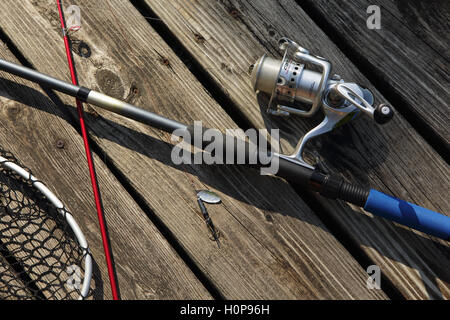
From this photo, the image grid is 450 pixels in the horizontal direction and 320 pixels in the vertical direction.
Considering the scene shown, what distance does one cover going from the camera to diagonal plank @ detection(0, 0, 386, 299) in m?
1.93

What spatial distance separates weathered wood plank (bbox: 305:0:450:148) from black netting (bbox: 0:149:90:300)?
1.78m

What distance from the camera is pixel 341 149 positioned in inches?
76.9

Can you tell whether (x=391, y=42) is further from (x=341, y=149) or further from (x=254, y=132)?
(x=254, y=132)

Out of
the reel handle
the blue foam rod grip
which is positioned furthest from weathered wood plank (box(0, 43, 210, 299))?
the reel handle

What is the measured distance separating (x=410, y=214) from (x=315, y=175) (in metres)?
0.45

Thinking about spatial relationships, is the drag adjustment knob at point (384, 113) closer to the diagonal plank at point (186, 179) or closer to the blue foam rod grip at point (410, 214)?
the blue foam rod grip at point (410, 214)

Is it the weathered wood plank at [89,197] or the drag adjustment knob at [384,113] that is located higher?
the drag adjustment knob at [384,113]

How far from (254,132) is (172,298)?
926 mm

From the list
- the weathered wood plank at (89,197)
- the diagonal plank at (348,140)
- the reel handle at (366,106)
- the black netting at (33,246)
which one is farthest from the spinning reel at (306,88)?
the black netting at (33,246)

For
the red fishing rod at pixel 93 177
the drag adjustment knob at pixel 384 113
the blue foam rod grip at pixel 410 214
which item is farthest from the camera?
the red fishing rod at pixel 93 177

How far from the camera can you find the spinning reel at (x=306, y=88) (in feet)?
5.76

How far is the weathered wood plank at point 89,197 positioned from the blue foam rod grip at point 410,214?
3.07 ft
